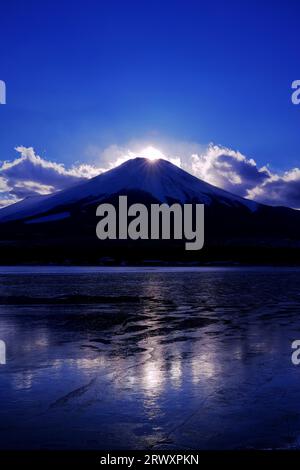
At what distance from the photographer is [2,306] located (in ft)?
76.3

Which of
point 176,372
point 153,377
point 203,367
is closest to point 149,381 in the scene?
point 153,377

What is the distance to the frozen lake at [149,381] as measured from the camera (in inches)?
277

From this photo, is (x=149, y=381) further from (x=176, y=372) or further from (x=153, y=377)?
→ (x=176, y=372)

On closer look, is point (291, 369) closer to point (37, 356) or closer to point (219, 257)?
Result: point (37, 356)

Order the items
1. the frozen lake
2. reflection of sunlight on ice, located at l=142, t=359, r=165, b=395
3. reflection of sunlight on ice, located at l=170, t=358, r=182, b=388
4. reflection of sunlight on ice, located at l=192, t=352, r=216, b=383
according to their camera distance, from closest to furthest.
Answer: the frozen lake
reflection of sunlight on ice, located at l=142, t=359, r=165, b=395
reflection of sunlight on ice, located at l=170, t=358, r=182, b=388
reflection of sunlight on ice, located at l=192, t=352, r=216, b=383

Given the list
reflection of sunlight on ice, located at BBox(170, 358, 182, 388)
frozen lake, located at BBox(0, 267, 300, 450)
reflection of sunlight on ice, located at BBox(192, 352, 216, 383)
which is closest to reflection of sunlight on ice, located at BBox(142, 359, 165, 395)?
frozen lake, located at BBox(0, 267, 300, 450)

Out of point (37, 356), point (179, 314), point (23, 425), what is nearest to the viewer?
point (23, 425)

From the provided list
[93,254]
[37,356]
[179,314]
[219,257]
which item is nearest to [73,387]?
[37,356]

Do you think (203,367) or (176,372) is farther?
(203,367)

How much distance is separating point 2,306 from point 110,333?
28.9 feet

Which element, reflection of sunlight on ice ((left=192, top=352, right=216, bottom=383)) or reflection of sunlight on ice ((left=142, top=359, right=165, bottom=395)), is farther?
reflection of sunlight on ice ((left=192, top=352, right=216, bottom=383))

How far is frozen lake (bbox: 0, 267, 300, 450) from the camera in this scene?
7.04m

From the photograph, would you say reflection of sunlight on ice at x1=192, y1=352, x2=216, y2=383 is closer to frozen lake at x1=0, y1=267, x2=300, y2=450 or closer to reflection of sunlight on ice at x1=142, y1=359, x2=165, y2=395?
frozen lake at x1=0, y1=267, x2=300, y2=450

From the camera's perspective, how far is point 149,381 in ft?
32.5
